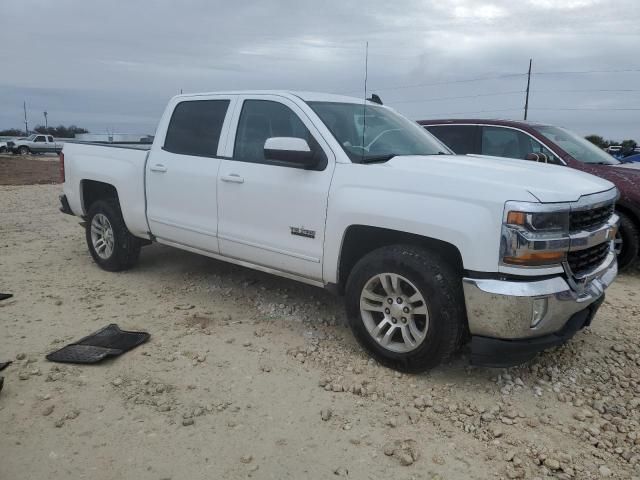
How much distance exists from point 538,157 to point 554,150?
300 millimetres

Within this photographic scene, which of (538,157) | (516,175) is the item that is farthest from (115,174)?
(538,157)

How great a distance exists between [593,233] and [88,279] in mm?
4850

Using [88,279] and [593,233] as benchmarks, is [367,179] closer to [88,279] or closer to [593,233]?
[593,233]

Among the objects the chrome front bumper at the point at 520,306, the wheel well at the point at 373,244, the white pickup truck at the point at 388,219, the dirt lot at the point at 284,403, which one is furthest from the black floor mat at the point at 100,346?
the chrome front bumper at the point at 520,306

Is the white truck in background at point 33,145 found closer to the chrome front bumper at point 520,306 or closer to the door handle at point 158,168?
the door handle at point 158,168

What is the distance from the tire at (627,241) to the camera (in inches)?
239

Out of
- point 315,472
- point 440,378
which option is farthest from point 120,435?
point 440,378

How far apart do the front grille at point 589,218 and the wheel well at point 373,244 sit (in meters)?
0.71

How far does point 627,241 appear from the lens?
613 cm

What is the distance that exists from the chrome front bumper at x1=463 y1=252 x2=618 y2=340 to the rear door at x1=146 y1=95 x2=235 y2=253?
242cm

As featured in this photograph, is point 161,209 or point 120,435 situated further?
point 161,209

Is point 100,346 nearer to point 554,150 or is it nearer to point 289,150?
point 289,150

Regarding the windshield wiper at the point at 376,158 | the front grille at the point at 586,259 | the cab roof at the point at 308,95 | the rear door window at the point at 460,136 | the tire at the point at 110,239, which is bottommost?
the tire at the point at 110,239

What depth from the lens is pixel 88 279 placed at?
228 inches
